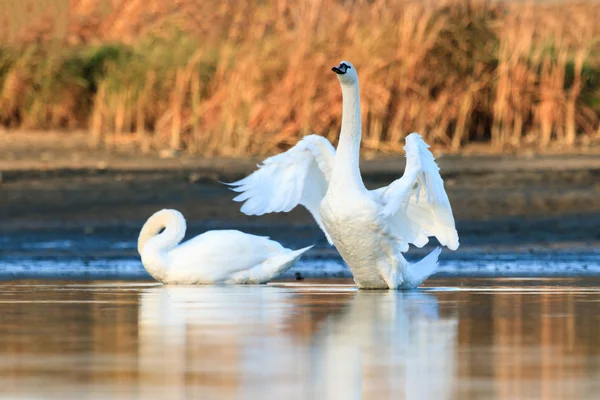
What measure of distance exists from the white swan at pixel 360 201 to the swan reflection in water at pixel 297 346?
0.56 metres

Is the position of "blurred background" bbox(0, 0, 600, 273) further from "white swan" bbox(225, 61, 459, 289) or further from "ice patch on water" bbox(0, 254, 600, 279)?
"white swan" bbox(225, 61, 459, 289)

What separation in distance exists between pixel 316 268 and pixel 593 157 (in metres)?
6.85

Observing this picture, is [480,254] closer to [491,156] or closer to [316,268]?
[316,268]

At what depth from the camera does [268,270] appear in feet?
39.0

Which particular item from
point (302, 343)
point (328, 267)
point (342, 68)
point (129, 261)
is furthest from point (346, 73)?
point (302, 343)

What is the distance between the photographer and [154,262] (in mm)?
11844

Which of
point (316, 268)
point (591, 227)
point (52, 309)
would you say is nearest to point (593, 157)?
point (591, 227)

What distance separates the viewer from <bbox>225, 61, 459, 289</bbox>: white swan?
10852mm

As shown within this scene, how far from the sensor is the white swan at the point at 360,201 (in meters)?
10.9

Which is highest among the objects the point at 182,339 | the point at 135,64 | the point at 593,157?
the point at 135,64

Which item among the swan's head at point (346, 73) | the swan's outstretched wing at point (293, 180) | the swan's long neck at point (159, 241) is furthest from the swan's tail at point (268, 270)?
the swan's head at point (346, 73)

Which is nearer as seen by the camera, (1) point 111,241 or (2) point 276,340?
(2) point 276,340

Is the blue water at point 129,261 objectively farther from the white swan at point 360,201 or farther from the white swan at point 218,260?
the white swan at point 360,201

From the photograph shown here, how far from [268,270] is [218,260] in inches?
14.4
